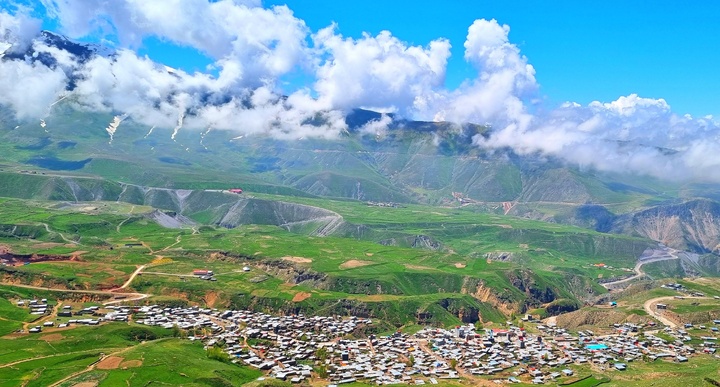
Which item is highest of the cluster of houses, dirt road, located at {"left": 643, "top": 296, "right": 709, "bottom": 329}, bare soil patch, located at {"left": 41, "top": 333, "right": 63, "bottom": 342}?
dirt road, located at {"left": 643, "top": 296, "right": 709, "bottom": 329}

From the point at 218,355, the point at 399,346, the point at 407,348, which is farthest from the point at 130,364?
the point at 407,348

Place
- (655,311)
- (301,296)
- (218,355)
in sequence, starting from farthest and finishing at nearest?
1. (301,296)
2. (655,311)
3. (218,355)

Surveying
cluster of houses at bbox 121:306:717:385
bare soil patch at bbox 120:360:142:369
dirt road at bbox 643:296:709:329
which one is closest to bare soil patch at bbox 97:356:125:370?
bare soil patch at bbox 120:360:142:369

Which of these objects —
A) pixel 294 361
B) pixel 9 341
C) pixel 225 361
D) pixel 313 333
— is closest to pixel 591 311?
pixel 313 333

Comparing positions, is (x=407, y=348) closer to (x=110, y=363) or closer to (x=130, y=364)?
(x=130, y=364)

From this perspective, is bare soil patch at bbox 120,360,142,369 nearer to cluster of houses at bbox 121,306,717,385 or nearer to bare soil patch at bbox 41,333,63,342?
cluster of houses at bbox 121,306,717,385

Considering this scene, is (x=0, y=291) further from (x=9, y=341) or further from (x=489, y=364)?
(x=489, y=364)

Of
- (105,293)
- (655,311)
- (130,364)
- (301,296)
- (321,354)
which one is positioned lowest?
(321,354)
